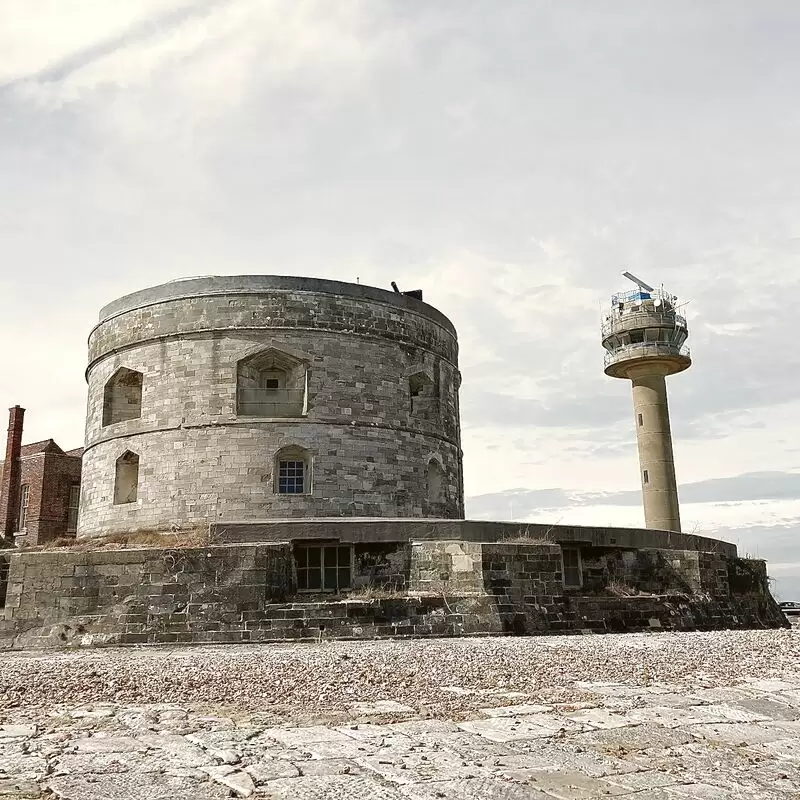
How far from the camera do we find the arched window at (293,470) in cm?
2012

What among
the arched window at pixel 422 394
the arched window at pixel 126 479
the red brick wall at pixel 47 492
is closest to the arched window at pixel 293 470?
the arched window at pixel 422 394

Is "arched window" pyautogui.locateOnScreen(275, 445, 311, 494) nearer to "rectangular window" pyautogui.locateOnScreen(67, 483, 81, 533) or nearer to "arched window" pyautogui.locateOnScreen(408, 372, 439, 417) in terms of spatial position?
"arched window" pyautogui.locateOnScreen(408, 372, 439, 417)

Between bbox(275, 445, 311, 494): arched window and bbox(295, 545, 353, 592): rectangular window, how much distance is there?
3708 millimetres

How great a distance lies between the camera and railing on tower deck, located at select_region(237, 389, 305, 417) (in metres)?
20.5

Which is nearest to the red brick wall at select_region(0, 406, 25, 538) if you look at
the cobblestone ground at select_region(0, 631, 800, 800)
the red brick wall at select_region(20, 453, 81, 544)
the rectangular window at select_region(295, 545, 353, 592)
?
the red brick wall at select_region(20, 453, 81, 544)

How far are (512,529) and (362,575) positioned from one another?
10.9ft

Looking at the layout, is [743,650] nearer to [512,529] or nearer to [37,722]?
[512,529]

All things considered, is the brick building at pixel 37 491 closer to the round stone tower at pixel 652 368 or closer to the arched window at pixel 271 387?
the arched window at pixel 271 387

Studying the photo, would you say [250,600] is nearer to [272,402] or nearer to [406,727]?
[272,402]

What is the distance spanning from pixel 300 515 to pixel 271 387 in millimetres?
3556

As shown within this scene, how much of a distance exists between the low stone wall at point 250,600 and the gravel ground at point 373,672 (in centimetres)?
64

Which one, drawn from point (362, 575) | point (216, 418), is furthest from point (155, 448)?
point (362, 575)

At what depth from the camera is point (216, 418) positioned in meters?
20.1

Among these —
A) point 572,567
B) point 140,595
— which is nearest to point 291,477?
point 140,595
